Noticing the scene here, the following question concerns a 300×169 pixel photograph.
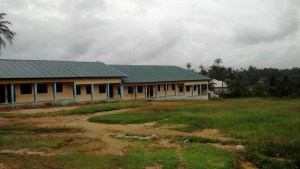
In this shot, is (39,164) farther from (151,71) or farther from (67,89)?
(151,71)

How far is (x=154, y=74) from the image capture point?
46.4 metres

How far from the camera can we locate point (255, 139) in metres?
13.7

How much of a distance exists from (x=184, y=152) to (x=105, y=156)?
2.59 m

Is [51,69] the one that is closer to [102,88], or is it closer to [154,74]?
[102,88]

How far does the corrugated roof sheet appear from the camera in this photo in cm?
3216

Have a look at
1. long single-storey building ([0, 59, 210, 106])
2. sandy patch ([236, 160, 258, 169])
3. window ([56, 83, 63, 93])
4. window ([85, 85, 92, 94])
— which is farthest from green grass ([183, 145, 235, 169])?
window ([85, 85, 92, 94])

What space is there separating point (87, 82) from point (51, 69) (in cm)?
398

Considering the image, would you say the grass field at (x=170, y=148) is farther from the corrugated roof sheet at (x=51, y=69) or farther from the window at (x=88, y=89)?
the window at (x=88, y=89)

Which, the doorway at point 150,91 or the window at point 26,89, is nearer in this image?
the window at point 26,89

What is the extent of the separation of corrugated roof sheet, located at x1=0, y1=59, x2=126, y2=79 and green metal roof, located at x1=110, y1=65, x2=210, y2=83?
9.39 feet

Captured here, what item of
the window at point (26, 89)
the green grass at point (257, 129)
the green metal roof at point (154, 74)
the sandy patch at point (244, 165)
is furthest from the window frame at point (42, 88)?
the sandy patch at point (244, 165)

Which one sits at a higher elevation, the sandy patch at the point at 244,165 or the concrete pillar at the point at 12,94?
the concrete pillar at the point at 12,94

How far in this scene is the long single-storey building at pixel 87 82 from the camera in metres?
32.3

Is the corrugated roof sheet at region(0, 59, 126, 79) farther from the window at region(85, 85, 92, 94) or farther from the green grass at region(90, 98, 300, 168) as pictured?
the green grass at region(90, 98, 300, 168)
